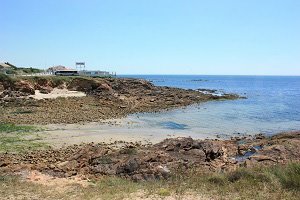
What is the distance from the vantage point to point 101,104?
4594 cm

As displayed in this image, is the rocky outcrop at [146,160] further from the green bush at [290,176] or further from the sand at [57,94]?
the sand at [57,94]

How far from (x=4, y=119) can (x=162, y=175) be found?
2255 centimetres

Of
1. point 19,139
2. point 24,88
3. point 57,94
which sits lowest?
point 19,139

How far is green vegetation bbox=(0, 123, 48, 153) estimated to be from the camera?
2233 cm

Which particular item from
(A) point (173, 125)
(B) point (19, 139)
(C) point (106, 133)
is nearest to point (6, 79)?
(A) point (173, 125)

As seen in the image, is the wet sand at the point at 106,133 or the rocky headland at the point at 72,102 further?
the rocky headland at the point at 72,102

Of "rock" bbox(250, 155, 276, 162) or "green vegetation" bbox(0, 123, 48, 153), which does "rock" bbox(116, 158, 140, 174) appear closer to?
"rock" bbox(250, 155, 276, 162)

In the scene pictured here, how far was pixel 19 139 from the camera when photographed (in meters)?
25.1

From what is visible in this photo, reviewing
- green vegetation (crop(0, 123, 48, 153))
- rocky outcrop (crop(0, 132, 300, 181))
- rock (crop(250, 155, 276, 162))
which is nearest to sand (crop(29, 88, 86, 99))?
green vegetation (crop(0, 123, 48, 153))

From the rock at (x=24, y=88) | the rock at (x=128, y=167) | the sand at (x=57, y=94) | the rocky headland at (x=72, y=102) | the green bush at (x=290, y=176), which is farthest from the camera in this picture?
the rock at (x=24, y=88)

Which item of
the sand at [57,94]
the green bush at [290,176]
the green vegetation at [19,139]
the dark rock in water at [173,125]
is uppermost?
the green bush at [290,176]

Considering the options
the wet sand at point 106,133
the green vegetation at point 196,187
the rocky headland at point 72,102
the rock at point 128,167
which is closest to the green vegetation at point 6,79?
the rocky headland at point 72,102

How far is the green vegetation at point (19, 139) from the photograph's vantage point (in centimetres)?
2233

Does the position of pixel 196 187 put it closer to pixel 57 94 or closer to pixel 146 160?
pixel 146 160
